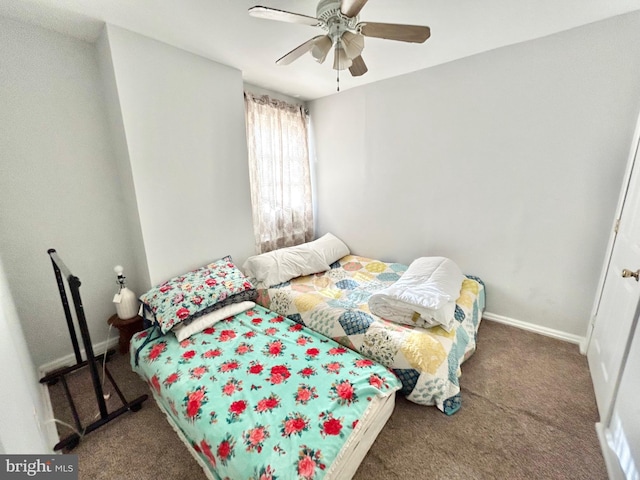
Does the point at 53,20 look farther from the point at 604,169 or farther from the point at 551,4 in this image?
the point at 604,169

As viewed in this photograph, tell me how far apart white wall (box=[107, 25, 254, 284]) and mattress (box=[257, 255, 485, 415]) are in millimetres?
781

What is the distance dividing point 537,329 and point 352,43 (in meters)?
2.66

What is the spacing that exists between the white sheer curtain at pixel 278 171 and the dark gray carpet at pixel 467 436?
1815 mm

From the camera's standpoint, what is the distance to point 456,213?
2523 millimetres

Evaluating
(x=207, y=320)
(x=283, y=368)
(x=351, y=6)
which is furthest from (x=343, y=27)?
(x=207, y=320)

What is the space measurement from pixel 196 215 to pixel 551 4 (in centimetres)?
281

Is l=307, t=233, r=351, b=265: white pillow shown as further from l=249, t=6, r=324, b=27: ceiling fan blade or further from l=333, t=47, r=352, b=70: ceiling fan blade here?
l=249, t=6, r=324, b=27: ceiling fan blade

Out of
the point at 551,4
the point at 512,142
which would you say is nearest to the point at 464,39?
the point at 551,4

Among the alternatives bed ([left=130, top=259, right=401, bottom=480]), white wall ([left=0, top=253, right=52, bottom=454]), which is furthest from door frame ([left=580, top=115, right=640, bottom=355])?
white wall ([left=0, top=253, right=52, bottom=454])

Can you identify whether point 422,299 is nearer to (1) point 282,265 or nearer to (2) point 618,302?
(2) point 618,302

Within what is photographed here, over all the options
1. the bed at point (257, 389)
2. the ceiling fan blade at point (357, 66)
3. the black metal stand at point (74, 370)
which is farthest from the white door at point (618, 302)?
the black metal stand at point (74, 370)

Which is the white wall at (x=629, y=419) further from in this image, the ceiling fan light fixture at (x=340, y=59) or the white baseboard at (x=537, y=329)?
the ceiling fan light fixture at (x=340, y=59)

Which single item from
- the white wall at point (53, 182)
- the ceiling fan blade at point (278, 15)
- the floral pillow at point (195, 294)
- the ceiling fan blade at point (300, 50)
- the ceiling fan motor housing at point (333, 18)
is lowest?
the floral pillow at point (195, 294)

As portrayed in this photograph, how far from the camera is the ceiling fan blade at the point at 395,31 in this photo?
130 centimetres
